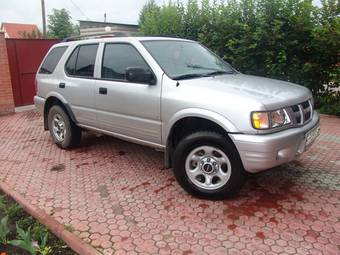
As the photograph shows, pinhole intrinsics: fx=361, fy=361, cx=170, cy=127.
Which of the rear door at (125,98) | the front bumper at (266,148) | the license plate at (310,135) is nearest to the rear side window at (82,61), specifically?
the rear door at (125,98)

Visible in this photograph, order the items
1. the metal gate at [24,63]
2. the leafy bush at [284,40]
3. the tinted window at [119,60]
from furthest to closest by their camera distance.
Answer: the metal gate at [24,63], the leafy bush at [284,40], the tinted window at [119,60]

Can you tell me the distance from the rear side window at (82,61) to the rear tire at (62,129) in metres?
0.74

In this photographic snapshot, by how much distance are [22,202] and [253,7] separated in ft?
23.7

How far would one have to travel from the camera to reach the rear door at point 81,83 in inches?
208

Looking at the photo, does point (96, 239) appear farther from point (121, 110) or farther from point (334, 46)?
point (334, 46)

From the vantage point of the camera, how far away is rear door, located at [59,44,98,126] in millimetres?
5273

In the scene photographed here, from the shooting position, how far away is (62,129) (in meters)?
6.17

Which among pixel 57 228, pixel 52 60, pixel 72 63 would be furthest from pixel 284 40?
pixel 57 228

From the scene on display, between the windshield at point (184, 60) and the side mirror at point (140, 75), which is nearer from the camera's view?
the side mirror at point (140, 75)

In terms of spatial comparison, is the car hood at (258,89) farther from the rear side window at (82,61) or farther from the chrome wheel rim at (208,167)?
the rear side window at (82,61)

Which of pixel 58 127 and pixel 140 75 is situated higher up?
pixel 140 75

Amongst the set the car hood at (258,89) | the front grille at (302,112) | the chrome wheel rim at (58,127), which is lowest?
the chrome wheel rim at (58,127)

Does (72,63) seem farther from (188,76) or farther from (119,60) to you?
(188,76)

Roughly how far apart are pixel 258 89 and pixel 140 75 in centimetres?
135
